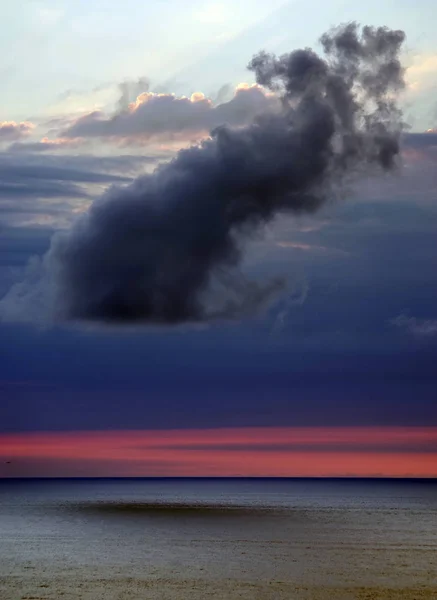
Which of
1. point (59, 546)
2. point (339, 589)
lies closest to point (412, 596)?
point (339, 589)

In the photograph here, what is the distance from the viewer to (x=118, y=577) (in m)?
68.8

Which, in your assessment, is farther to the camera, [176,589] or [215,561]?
[215,561]

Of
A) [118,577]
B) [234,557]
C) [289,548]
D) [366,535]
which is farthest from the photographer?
[366,535]

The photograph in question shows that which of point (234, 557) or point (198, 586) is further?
point (234, 557)

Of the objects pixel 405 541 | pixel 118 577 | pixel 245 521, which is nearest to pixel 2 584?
pixel 118 577

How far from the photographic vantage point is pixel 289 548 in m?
93.0

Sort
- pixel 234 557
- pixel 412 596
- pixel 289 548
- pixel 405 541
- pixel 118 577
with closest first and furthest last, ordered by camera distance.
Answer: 1. pixel 412 596
2. pixel 118 577
3. pixel 234 557
4. pixel 289 548
5. pixel 405 541

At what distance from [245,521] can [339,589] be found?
8070 cm

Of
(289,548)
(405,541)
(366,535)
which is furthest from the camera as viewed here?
(366,535)

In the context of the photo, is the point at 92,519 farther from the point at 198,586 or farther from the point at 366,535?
the point at 198,586

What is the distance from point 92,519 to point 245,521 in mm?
26056

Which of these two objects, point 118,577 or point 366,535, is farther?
point 366,535

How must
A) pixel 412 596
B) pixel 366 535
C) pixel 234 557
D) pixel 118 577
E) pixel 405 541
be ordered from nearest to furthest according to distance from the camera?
pixel 412 596
pixel 118 577
pixel 234 557
pixel 405 541
pixel 366 535

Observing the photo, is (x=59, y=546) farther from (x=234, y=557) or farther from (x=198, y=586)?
(x=198, y=586)
